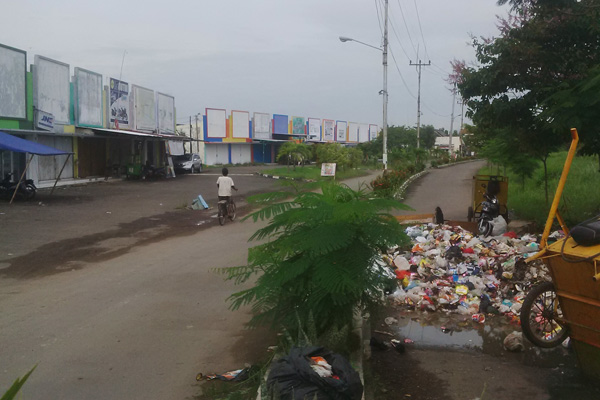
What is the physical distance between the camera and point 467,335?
6.52m

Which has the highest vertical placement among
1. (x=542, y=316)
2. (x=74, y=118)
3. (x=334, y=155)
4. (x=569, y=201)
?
(x=74, y=118)

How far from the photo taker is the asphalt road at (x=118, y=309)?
5.27 meters

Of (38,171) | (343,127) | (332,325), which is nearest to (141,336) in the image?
(332,325)

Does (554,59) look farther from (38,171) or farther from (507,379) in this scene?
(38,171)

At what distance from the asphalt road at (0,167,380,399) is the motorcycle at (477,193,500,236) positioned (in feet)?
15.4

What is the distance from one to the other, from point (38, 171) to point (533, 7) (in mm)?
22727

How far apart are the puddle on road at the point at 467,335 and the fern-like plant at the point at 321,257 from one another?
142 centimetres

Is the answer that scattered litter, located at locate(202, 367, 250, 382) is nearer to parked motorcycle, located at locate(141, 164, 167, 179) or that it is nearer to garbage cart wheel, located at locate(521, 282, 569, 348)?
garbage cart wheel, located at locate(521, 282, 569, 348)

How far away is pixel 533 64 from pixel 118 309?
8.58m

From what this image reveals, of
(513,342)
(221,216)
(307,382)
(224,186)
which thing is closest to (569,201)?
(224,186)

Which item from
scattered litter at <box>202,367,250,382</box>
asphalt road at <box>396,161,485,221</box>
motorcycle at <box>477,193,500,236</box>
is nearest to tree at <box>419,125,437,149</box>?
asphalt road at <box>396,161,485,221</box>

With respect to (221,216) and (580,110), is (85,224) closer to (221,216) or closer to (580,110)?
(221,216)

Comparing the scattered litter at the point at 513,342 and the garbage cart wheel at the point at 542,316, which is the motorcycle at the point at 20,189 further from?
the garbage cart wheel at the point at 542,316

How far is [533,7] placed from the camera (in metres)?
11.2
